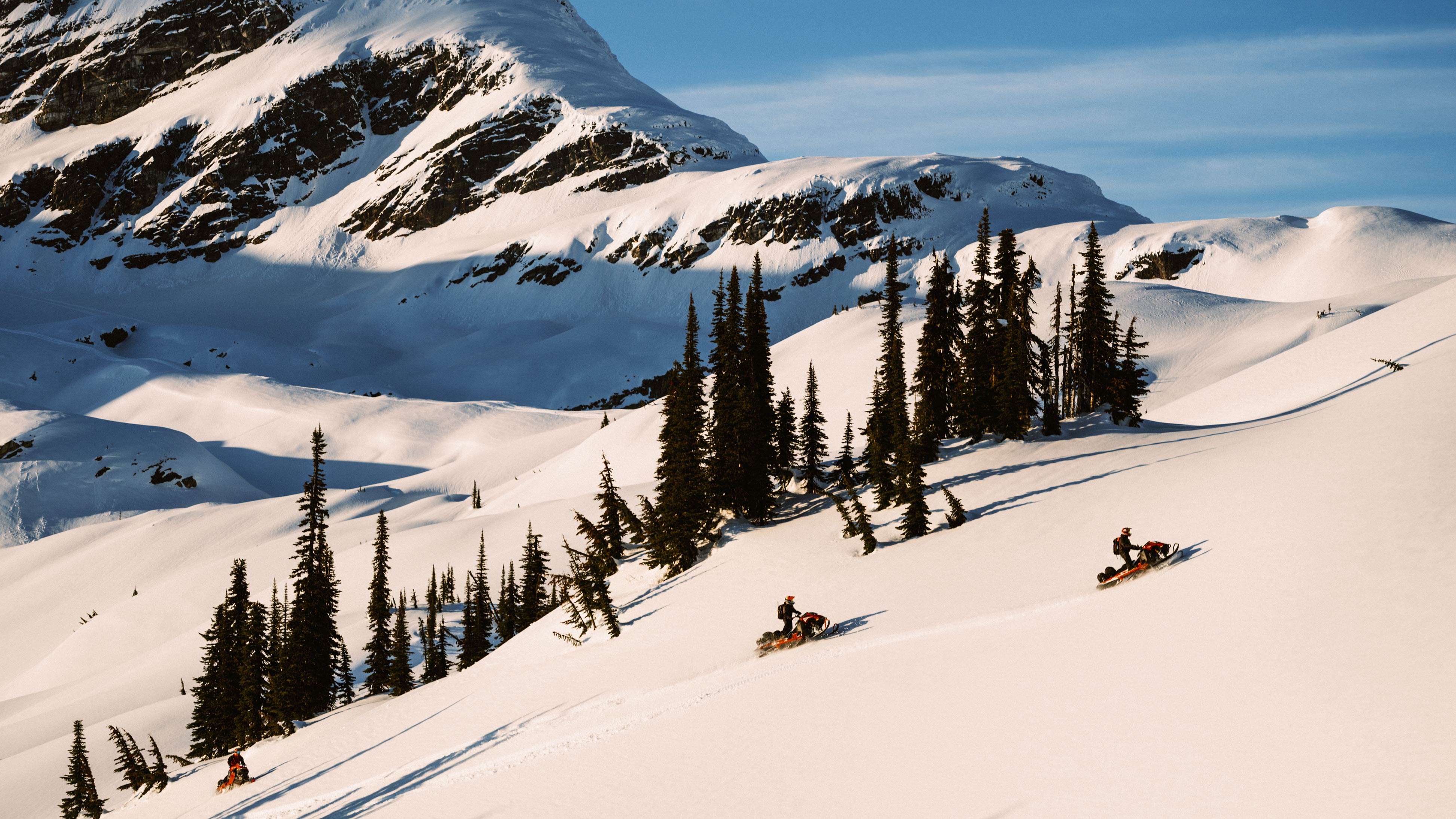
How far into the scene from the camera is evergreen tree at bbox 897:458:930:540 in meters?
36.0

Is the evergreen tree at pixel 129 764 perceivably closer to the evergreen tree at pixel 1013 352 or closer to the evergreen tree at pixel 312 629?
the evergreen tree at pixel 312 629

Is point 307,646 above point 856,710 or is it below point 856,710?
below

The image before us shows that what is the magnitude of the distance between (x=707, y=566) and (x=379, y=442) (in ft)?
Result: 328

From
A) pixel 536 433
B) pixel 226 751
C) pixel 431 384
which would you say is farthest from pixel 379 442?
pixel 226 751

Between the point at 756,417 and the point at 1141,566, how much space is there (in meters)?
24.2

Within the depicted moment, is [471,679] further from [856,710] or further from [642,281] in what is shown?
[642,281]

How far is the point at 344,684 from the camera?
50.9 meters

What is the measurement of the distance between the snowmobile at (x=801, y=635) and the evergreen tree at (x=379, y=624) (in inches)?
1162

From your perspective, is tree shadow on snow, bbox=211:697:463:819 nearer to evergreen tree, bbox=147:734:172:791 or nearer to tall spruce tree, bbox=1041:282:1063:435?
evergreen tree, bbox=147:734:172:791

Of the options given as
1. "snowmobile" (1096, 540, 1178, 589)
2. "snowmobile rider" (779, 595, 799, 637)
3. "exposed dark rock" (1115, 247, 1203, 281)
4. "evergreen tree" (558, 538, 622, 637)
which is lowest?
"evergreen tree" (558, 538, 622, 637)

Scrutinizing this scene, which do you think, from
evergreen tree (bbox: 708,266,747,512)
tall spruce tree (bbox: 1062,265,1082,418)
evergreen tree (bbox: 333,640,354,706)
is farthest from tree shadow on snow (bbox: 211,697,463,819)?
tall spruce tree (bbox: 1062,265,1082,418)

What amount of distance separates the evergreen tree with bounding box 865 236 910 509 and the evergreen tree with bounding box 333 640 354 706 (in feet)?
89.5

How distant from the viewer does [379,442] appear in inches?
5098

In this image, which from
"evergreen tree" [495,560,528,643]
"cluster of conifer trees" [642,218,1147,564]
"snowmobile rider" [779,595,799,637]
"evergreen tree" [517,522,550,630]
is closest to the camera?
"snowmobile rider" [779,595,799,637]
